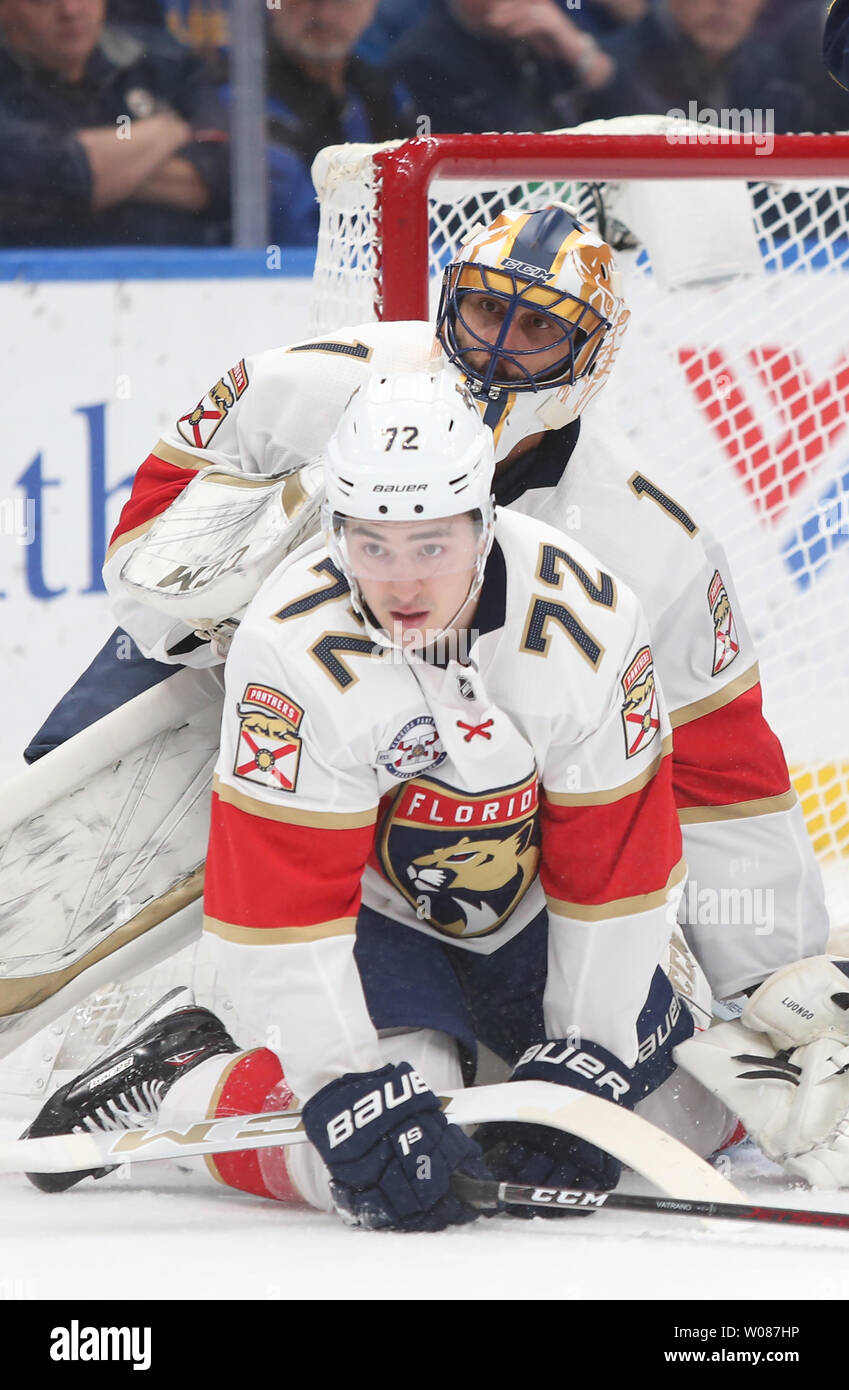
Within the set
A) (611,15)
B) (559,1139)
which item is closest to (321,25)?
(611,15)

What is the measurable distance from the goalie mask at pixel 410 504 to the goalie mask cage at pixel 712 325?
0.63 m

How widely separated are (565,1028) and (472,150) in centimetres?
114

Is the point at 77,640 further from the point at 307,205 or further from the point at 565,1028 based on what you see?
the point at 565,1028

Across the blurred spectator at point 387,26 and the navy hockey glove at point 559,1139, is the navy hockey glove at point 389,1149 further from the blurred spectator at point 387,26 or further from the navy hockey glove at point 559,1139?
the blurred spectator at point 387,26

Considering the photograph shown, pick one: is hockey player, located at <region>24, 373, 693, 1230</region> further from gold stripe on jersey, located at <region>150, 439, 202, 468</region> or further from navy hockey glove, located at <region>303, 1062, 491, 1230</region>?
gold stripe on jersey, located at <region>150, 439, 202, 468</region>

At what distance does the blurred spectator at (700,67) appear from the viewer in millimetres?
4738

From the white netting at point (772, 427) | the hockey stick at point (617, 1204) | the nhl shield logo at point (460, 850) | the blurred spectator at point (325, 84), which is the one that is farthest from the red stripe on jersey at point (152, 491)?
the blurred spectator at point (325, 84)

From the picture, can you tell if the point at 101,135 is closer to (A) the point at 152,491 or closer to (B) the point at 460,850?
(A) the point at 152,491

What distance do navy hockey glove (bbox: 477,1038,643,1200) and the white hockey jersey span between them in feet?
1.25

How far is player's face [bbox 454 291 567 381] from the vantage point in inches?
72.3

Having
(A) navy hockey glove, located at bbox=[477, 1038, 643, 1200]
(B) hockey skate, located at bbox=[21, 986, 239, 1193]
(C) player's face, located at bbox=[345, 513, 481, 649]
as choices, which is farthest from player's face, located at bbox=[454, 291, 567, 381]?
(B) hockey skate, located at bbox=[21, 986, 239, 1193]

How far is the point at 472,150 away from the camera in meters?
2.19

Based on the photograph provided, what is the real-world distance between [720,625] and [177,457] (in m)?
0.68
